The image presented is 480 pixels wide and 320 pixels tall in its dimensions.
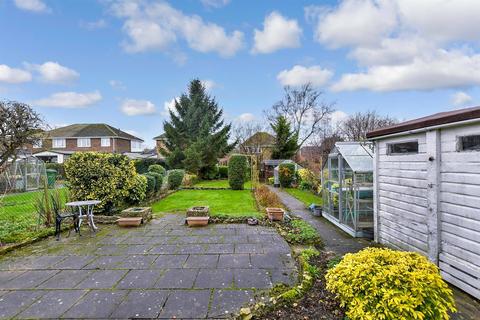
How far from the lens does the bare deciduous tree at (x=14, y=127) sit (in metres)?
7.26

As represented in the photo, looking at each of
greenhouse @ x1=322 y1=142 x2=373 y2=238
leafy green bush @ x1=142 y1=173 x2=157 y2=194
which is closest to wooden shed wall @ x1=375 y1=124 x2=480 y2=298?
greenhouse @ x1=322 y1=142 x2=373 y2=238

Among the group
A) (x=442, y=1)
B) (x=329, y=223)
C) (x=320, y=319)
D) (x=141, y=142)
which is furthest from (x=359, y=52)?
(x=141, y=142)

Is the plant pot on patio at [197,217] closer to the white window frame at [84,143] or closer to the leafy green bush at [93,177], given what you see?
the leafy green bush at [93,177]

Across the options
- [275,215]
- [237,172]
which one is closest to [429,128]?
[275,215]

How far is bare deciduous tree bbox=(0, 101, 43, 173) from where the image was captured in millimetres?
→ 7262

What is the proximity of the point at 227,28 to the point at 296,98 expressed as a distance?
21004 millimetres

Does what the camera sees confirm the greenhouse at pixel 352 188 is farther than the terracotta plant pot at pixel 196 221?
No

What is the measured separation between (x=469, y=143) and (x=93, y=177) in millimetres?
9202

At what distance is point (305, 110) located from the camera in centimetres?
3094

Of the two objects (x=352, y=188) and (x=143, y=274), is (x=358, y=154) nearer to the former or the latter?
(x=352, y=188)

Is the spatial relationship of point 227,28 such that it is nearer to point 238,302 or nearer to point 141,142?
Answer: point 238,302

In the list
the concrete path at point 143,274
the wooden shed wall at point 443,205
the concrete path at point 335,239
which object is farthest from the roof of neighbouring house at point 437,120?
the concrete path at point 143,274

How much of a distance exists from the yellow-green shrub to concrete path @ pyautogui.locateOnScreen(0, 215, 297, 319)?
4.23 ft

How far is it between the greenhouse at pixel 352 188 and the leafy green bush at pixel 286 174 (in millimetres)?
10700
